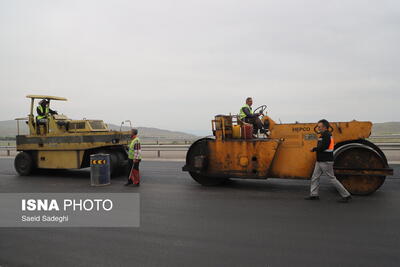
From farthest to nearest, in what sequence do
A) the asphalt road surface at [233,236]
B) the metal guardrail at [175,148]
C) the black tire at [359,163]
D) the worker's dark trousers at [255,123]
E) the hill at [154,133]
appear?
the hill at [154,133]
the metal guardrail at [175,148]
the worker's dark trousers at [255,123]
the black tire at [359,163]
the asphalt road surface at [233,236]

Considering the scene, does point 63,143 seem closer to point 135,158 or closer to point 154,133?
point 135,158

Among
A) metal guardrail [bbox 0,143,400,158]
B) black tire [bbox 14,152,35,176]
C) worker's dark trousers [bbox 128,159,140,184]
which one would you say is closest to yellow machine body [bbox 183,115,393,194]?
worker's dark trousers [bbox 128,159,140,184]

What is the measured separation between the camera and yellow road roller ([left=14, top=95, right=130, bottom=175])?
9406 millimetres

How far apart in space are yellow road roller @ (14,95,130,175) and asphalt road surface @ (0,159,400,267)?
3.52 metres

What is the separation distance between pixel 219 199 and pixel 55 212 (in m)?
3.23

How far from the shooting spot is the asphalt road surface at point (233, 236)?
3568 mm

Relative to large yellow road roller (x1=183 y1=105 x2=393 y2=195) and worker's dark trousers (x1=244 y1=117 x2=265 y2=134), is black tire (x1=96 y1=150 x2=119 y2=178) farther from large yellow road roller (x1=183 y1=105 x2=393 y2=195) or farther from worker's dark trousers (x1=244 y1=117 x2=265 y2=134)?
worker's dark trousers (x1=244 y1=117 x2=265 y2=134)

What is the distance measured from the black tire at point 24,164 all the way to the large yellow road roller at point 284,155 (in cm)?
571

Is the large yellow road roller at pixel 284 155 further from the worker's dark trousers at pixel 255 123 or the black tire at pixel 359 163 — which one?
the worker's dark trousers at pixel 255 123

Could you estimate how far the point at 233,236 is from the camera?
425 cm

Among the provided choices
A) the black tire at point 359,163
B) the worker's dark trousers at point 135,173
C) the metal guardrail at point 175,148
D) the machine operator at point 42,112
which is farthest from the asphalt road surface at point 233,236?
the metal guardrail at point 175,148

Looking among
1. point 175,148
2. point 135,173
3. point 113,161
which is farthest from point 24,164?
point 175,148

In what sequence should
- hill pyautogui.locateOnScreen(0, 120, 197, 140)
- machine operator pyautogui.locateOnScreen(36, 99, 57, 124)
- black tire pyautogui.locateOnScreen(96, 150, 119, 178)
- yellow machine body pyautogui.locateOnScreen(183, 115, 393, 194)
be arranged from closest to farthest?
yellow machine body pyautogui.locateOnScreen(183, 115, 393, 194) < black tire pyautogui.locateOnScreen(96, 150, 119, 178) < machine operator pyautogui.locateOnScreen(36, 99, 57, 124) < hill pyautogui.locateOnScreen(0, 120, 197, 140)

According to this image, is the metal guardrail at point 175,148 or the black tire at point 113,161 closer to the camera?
the black tire at point 113,161
